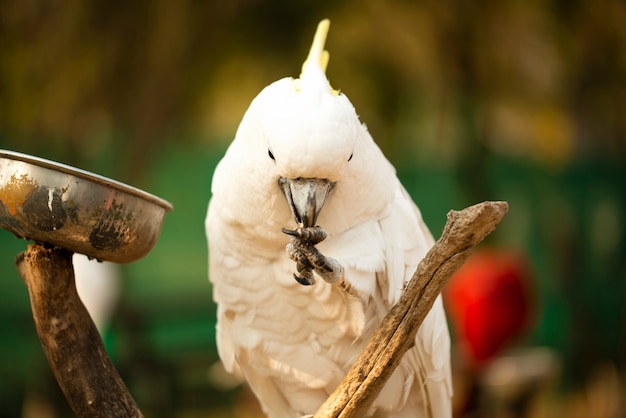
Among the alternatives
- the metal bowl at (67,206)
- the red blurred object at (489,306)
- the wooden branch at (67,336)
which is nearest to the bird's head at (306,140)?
the metal bowl at (67,206)

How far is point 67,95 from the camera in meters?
4.96

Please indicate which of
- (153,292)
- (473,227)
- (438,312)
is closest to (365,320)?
(438,312)

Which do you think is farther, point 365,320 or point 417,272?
point 365,320

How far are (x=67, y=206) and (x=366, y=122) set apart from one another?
3.66 meters

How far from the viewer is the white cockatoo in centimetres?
171

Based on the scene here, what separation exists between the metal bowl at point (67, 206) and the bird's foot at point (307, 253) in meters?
0.45

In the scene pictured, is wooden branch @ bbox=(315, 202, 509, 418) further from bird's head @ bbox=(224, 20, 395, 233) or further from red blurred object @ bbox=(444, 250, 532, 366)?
red blurred object @ bbox=(444, 250, 532, 366)

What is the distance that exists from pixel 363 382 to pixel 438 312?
589 mm

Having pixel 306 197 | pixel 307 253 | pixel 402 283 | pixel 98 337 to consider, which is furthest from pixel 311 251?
pixel 98 337

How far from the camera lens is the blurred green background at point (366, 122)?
4.90 m

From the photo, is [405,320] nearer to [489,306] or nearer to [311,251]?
[311,251]

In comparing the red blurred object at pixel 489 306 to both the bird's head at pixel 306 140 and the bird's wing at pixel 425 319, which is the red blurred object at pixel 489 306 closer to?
the bird's wing at pixel 425 319

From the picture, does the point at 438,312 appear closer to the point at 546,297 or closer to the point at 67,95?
the point at 546,297

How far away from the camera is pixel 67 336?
183 cm
